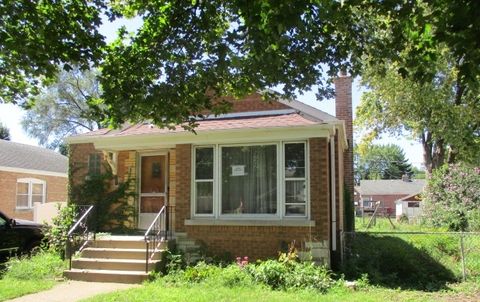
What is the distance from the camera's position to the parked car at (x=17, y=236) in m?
13.1

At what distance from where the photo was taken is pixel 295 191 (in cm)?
1201

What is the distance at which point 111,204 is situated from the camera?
46.3 feet

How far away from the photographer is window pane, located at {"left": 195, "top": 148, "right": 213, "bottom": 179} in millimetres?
12875

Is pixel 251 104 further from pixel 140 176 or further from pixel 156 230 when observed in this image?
pixel 156 230

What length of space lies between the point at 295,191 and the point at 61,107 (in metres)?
36.2

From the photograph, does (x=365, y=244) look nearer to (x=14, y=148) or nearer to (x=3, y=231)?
(x=3, y=231)

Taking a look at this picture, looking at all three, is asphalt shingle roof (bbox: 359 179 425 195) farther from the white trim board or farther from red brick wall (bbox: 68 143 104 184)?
red brick wall (bbox: 68 143 104 184)

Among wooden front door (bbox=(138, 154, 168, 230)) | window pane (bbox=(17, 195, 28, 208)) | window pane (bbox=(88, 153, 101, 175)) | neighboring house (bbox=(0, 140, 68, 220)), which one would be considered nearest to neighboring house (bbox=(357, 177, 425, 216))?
neighboring house (bbox=(0, 140, 68, 220))

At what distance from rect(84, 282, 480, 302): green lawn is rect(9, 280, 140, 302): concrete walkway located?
1.78ft

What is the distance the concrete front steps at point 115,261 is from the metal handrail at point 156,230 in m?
0.21

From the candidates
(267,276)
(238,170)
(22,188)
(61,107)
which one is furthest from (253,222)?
(61,107)

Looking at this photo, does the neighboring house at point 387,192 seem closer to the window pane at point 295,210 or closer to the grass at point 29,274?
the window pane at point 295,210

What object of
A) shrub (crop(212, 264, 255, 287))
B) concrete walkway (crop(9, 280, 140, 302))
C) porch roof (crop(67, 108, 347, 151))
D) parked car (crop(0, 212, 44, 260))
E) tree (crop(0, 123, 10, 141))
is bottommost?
concrete walkway (crop(9, 280, 140, 302))

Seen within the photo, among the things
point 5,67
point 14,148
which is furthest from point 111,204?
point 14,148
